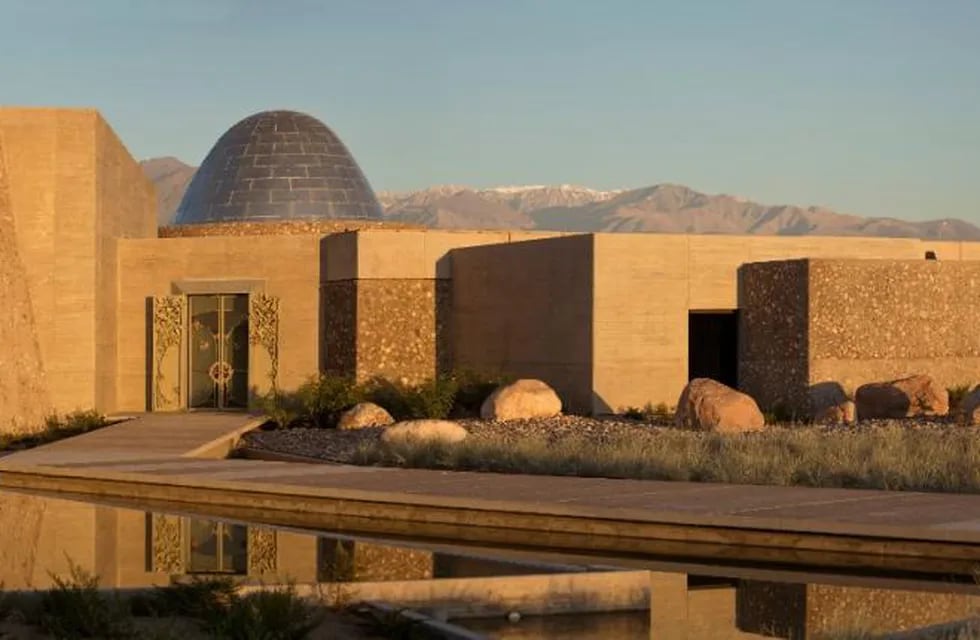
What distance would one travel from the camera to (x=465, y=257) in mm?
28922

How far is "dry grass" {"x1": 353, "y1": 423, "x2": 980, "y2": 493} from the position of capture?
51.1ft

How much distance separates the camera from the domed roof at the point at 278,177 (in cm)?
3584

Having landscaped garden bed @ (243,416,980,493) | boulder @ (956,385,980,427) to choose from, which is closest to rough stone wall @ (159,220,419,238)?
landscaped garden bed @ (243,416,980,493)

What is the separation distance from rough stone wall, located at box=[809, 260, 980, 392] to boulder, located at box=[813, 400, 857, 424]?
1.18 metres

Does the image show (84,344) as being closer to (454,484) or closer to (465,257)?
(465,257)

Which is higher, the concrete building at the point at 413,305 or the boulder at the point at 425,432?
the concrete building at the point at 413,305

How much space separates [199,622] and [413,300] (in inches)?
819

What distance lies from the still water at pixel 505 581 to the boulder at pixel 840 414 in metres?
12.2

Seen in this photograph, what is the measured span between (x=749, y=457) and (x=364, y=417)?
9242 mm

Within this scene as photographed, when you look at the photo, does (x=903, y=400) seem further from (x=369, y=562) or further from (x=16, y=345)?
(x=16, y=345)

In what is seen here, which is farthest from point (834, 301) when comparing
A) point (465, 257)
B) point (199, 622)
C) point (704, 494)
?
point (199, 622)

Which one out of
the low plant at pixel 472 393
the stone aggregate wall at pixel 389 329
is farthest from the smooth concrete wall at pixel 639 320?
the stone aggregate wall at pixel 389 329

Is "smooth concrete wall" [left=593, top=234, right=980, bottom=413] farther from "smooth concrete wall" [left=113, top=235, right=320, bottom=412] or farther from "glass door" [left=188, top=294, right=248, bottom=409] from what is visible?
"glass door" [left=188, top=294, right=248, bottom=409]

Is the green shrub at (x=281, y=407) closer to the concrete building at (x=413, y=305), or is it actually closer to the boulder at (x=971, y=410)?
the concrete building at (x=413, y=305)
